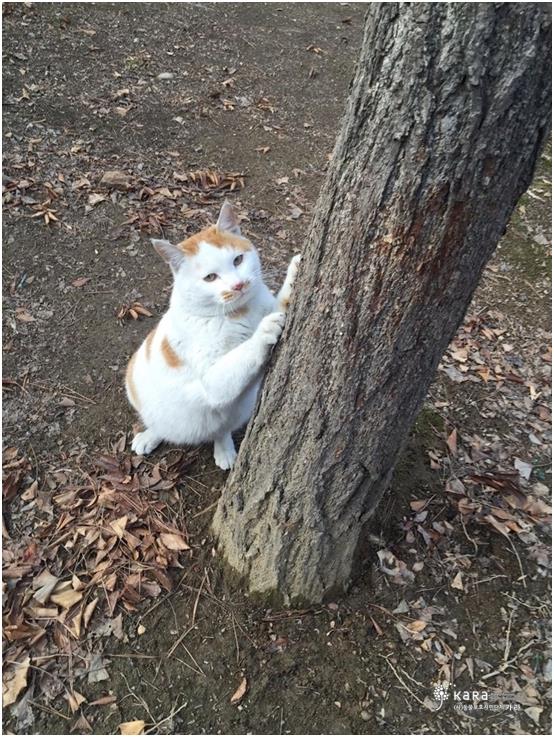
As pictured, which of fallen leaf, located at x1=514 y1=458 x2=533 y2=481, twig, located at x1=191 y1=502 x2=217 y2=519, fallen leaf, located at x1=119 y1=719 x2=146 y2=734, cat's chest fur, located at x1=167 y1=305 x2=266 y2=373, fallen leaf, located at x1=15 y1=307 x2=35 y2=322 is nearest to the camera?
fallen leaf, located at x1=119 y1=719 x2=146 y2=734

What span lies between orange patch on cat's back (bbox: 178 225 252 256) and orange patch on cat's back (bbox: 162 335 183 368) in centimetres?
47

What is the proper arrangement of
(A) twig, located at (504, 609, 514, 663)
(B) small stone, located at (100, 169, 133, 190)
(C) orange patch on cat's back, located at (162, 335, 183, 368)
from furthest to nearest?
(B) small stone, located at (100, 169, 133, 190), (C) orange patch on cat's back, located at (162, 335, 183, 368), (A) twig, located at (504, 609, 514, 663)

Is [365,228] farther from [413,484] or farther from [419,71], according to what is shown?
[413,484]

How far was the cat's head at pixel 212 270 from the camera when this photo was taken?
247cm

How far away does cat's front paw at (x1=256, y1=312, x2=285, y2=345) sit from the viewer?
201cm

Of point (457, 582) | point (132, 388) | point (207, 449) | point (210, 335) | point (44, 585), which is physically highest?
point (210, 335)

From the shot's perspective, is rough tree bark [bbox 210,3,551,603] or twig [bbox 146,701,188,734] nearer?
rough tree bark [bbox 210,3,551,603]

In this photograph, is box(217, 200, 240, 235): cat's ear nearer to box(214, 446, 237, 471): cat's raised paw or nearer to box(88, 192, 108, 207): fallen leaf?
box(214, 446, 237, 471): cat's raised paw

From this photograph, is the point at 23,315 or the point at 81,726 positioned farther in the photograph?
the point at 23,315

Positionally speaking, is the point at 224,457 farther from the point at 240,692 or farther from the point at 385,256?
the point at 385,256

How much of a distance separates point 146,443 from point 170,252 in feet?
3.80

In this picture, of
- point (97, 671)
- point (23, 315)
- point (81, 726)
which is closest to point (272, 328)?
point (97, 671)

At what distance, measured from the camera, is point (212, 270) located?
98.8 inches

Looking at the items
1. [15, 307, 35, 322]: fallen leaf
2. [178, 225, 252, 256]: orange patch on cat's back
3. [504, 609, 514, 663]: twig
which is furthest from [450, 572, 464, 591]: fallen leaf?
[15, 307, 35, 322]: fallen leaf
